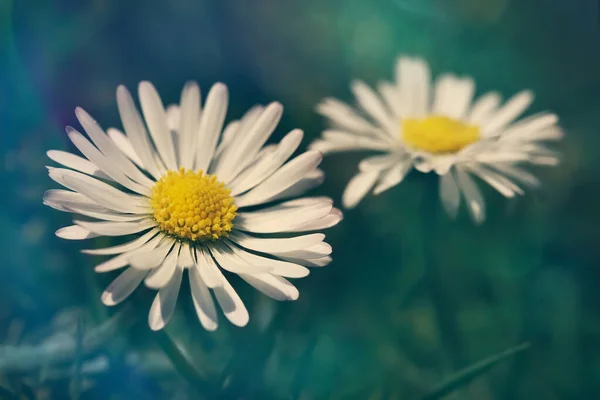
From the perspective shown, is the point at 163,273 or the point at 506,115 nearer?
the point at 163,273

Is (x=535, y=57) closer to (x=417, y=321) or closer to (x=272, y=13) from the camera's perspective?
(x=272, y=13)

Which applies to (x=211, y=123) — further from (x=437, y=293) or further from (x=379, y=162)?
(x=437, y=293)

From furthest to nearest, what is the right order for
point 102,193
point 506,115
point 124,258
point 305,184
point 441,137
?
point 506,115
point 441,137
point 305,184
point 102,193
point 124,258

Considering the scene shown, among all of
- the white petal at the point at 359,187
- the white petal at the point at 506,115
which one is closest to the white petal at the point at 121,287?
the white petal at the point at 359,187

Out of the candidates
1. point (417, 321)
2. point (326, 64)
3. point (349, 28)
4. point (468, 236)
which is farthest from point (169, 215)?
point (349, 28)

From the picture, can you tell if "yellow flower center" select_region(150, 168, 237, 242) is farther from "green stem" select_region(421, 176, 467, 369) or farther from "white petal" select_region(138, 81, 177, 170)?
"green stem" select_region(421, 176, 467, 369)

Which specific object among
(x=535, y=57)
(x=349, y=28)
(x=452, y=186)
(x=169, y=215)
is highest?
(x=535, y=57)

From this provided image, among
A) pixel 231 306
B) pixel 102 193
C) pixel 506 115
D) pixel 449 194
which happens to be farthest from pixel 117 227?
pixel 506 115
